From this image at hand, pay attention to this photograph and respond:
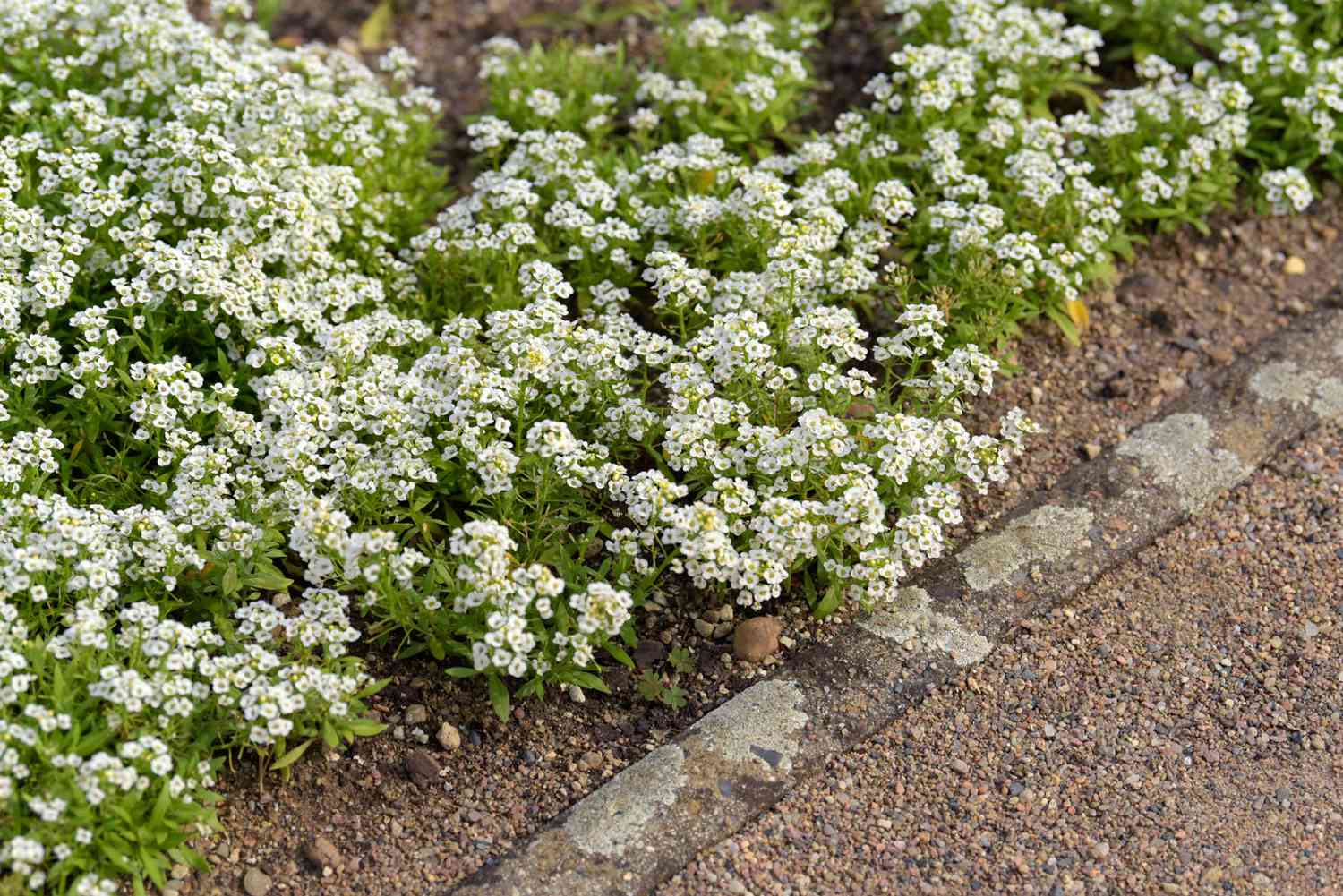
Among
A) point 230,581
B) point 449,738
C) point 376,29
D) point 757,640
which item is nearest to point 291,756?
point 449,738

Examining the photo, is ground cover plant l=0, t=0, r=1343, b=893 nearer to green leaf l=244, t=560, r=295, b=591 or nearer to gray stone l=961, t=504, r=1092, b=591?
green leaf l=244, t=560, r=295, b=591

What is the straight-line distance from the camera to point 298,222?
634 cm

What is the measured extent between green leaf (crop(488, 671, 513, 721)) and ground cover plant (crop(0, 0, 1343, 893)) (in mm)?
48

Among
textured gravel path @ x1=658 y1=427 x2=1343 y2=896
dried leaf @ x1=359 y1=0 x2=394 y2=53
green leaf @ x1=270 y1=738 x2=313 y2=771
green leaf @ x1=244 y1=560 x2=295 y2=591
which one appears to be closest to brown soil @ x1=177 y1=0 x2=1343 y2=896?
green leaf @ x1=270 y1=738 x2=313 y2=771

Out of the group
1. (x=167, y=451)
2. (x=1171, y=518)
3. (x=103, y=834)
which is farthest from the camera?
(x=1171, y=518)

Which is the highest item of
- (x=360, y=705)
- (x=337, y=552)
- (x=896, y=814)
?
(x=337, y=552)

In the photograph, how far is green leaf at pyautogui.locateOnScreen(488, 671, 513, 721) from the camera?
5.27 metres

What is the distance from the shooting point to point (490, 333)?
5867mm

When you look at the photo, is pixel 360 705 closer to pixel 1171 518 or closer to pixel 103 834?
pixel 103 834

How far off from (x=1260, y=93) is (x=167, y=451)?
5.61 meters

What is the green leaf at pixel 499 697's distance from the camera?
17.3ft

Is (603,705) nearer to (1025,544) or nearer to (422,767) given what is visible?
(422,767)

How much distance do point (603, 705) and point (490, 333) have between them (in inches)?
59.7

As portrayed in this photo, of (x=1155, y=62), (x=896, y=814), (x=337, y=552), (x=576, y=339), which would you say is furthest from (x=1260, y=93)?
(x=337, y=552)
